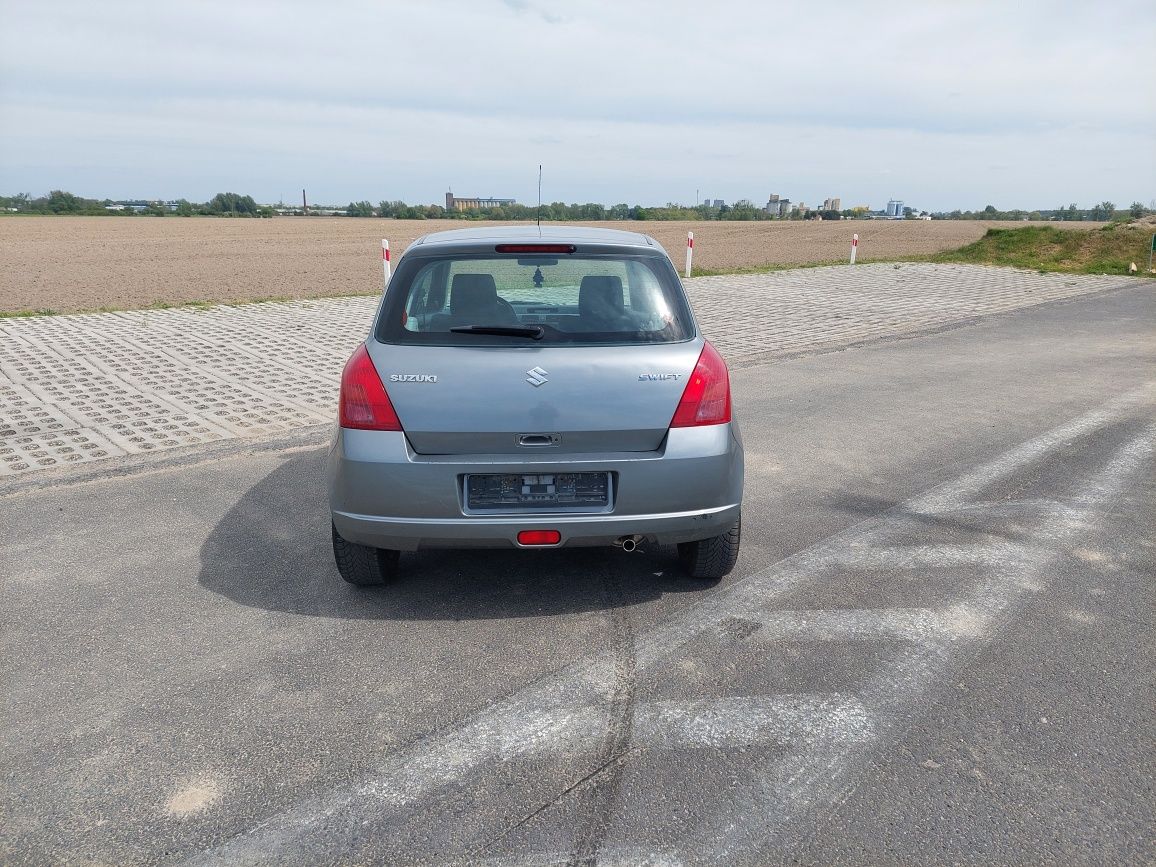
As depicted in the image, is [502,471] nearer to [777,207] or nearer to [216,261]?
[216,261]

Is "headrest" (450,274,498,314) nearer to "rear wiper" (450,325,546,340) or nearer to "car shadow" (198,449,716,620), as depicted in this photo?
"rear wiper" (450,325,546,340)

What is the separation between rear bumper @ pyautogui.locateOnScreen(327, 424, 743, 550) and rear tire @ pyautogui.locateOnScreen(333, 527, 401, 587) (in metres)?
0.24

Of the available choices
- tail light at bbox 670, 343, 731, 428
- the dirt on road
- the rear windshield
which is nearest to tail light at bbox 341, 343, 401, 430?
the rear windshield

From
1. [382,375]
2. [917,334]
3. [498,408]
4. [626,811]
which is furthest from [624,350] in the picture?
[917,334]

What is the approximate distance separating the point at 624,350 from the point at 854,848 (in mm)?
2192

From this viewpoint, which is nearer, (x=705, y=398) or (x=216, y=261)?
(x=705, y=398)

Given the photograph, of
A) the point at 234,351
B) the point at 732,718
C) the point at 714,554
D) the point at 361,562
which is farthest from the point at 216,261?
the point at 732,718

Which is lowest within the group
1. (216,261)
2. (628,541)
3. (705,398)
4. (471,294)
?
(216,261)

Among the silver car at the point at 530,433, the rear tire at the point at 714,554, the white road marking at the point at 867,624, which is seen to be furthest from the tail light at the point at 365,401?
the white road marking at the point at 867,624

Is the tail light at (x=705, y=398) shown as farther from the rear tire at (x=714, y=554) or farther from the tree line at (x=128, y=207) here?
the tree line at (x=128, y=207)

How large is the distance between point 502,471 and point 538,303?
1.02m

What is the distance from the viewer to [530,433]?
397cm

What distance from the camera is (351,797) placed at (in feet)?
9.61

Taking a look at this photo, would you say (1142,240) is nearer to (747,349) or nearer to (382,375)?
(747,349)
